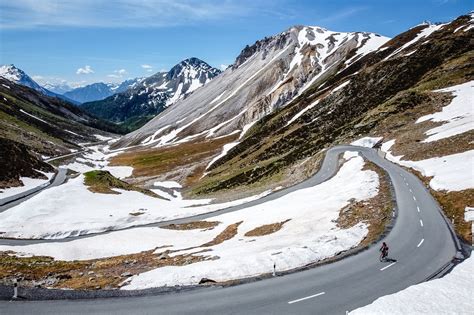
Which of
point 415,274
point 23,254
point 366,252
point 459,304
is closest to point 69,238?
point 23,254

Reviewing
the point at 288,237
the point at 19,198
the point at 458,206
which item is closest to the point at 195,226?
the point at 288,237

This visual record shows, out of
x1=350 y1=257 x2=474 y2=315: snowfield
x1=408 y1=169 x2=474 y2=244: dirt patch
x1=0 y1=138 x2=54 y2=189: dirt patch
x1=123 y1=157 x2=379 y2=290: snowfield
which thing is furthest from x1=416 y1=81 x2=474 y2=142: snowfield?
x1=0 y1=138 x2=54 y2=189: dirt patch

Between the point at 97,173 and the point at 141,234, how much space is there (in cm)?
4617

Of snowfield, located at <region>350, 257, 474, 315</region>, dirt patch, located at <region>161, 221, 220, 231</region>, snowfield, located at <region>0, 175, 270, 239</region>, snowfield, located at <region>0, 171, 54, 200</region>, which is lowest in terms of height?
snowfield, located at <region>350, 257, 474, 315</region>

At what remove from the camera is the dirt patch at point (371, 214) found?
3269 cm

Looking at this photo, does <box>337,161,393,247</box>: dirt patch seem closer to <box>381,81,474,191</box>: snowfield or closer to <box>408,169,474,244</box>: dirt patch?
<box>408,169,474,244</box>: dirt patch

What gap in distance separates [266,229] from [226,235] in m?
5.26

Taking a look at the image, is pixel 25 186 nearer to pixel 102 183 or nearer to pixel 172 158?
pixel 102 183

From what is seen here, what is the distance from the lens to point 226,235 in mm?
44250

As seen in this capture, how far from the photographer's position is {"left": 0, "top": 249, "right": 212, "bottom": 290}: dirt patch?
27234 millimetres

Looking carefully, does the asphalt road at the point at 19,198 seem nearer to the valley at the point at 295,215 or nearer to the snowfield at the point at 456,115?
the valley at the point at 295,215

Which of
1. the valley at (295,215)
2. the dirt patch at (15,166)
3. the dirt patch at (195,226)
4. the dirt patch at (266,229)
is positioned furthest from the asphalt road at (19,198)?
the dirt patch at (266,229)

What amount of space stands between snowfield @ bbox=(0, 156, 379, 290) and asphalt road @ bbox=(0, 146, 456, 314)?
2.36m

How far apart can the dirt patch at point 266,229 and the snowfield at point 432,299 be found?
20735 mm
